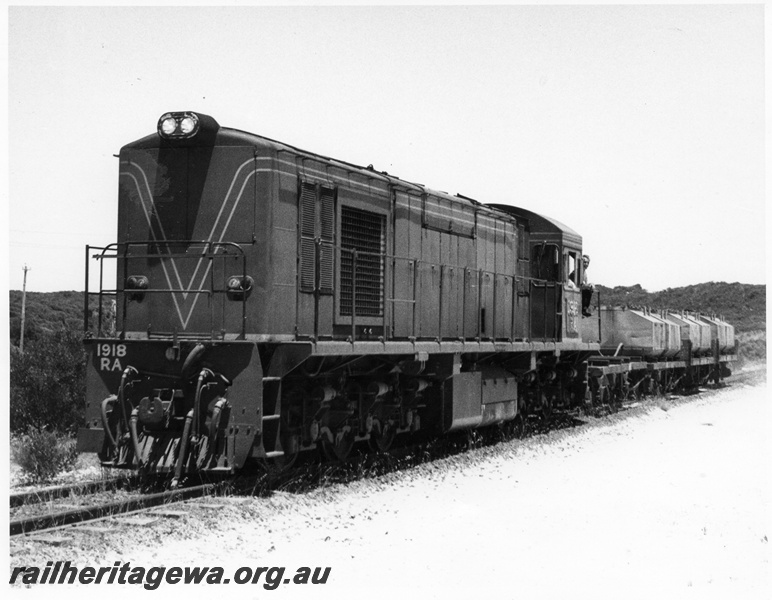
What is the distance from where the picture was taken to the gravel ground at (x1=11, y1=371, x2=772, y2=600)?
6.84 metres

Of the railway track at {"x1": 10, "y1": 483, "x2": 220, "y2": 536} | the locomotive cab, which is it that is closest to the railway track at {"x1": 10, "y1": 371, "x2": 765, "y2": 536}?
the railway track at {"x1": 10, "y1": 483, "x2": 220, "y2": 536}

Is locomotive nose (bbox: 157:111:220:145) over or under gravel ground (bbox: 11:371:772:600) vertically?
over

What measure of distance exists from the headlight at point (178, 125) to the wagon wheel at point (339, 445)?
3.88 metres

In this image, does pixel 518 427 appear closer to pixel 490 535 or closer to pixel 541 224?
pixel 541 224

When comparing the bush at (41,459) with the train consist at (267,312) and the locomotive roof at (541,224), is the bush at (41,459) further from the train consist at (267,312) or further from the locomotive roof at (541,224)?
the locomotive roof at (541,224)

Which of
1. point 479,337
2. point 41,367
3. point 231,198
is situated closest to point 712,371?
point 479,337

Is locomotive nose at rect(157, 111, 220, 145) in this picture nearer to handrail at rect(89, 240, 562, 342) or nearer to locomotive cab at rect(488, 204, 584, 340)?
handrail at rect(89, 240, 562, 342)

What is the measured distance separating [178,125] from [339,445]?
422 centimetres

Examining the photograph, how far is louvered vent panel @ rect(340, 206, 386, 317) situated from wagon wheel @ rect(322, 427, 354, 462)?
4.82 ft

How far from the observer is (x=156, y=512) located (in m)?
8.23

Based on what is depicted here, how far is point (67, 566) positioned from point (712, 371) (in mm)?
28783

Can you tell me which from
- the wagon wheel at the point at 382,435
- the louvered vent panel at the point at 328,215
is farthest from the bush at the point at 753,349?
the louvered vent panel at the point at 328,215

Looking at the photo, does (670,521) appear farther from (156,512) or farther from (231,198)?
(231,198)

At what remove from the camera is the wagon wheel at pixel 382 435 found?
12.1m
